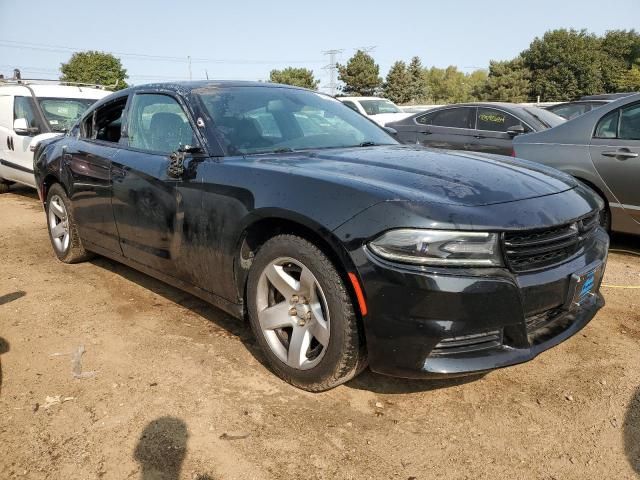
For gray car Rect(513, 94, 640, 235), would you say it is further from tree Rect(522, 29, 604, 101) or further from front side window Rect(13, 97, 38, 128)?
tree Rect(522, 29, 604, 101)

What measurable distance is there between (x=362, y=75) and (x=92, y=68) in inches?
1419

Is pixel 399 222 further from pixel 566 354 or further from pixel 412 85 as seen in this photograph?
pixel 412 85

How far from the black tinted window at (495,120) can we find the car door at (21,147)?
21.5ft

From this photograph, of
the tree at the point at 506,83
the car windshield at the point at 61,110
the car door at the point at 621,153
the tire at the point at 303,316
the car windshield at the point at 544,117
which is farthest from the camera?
the tree at the point at 506,83

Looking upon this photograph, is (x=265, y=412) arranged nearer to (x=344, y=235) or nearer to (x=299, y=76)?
(x=344, y=235)

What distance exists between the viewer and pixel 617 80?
58.8 metres

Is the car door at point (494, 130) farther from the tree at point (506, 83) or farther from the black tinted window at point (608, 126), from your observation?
the tree at point (506, 83)

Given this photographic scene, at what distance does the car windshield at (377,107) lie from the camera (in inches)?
584

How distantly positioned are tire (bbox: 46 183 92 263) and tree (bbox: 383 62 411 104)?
60668mm

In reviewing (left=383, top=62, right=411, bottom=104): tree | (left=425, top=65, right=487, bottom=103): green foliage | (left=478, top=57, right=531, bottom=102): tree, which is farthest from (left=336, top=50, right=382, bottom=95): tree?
(left=425, top=65, right=487, bottom=103): green foliage

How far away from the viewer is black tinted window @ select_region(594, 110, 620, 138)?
16.0 feet

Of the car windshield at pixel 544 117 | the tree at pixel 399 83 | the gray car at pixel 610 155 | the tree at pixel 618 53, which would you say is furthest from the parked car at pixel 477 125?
the tree at pixel 618 53

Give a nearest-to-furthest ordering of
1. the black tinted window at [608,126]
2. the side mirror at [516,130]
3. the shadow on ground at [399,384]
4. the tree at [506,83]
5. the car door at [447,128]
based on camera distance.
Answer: the shadow on ground at [399,384] < the black tinted window at [608,126] < the side mirror at [516,130] < the car door at [447,128] < the tree at [506,83]

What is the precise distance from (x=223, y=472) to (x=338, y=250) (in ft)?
3.28
